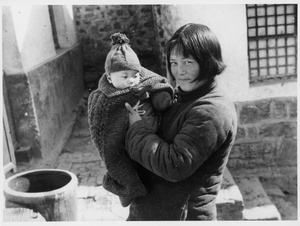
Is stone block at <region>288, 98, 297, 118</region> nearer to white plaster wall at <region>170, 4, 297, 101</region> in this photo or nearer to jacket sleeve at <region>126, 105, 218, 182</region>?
white plaster wall at <region>170, 4, 297, 101</region>

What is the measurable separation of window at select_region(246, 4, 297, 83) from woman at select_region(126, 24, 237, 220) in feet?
11.8

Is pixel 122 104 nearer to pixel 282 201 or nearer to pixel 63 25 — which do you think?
pixel 282 201

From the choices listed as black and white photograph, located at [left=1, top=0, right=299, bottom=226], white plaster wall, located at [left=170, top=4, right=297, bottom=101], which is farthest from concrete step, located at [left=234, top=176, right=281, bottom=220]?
white plaster wall, located at [left=170, top=4, right=297, bottom=101]

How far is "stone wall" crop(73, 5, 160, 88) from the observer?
8039 millimetres

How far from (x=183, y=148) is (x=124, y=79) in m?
0.40

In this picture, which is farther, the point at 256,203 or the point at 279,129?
the point at 279,129

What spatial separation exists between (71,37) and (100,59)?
3.13ft

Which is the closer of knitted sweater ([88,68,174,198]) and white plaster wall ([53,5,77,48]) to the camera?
knitted sweater ([88,68,174,198])

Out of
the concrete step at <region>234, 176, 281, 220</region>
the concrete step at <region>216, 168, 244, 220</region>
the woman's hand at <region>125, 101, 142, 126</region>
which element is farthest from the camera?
the concrete step at <region>234, 176, 281, 220</region>

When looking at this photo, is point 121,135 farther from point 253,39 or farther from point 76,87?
point 76,87

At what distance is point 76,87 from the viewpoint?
7.36 meters

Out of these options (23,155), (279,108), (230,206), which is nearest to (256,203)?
(230,206)

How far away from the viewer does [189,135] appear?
5.05ft

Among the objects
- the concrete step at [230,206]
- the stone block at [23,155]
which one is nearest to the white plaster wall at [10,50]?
the stone block at [23,155]
